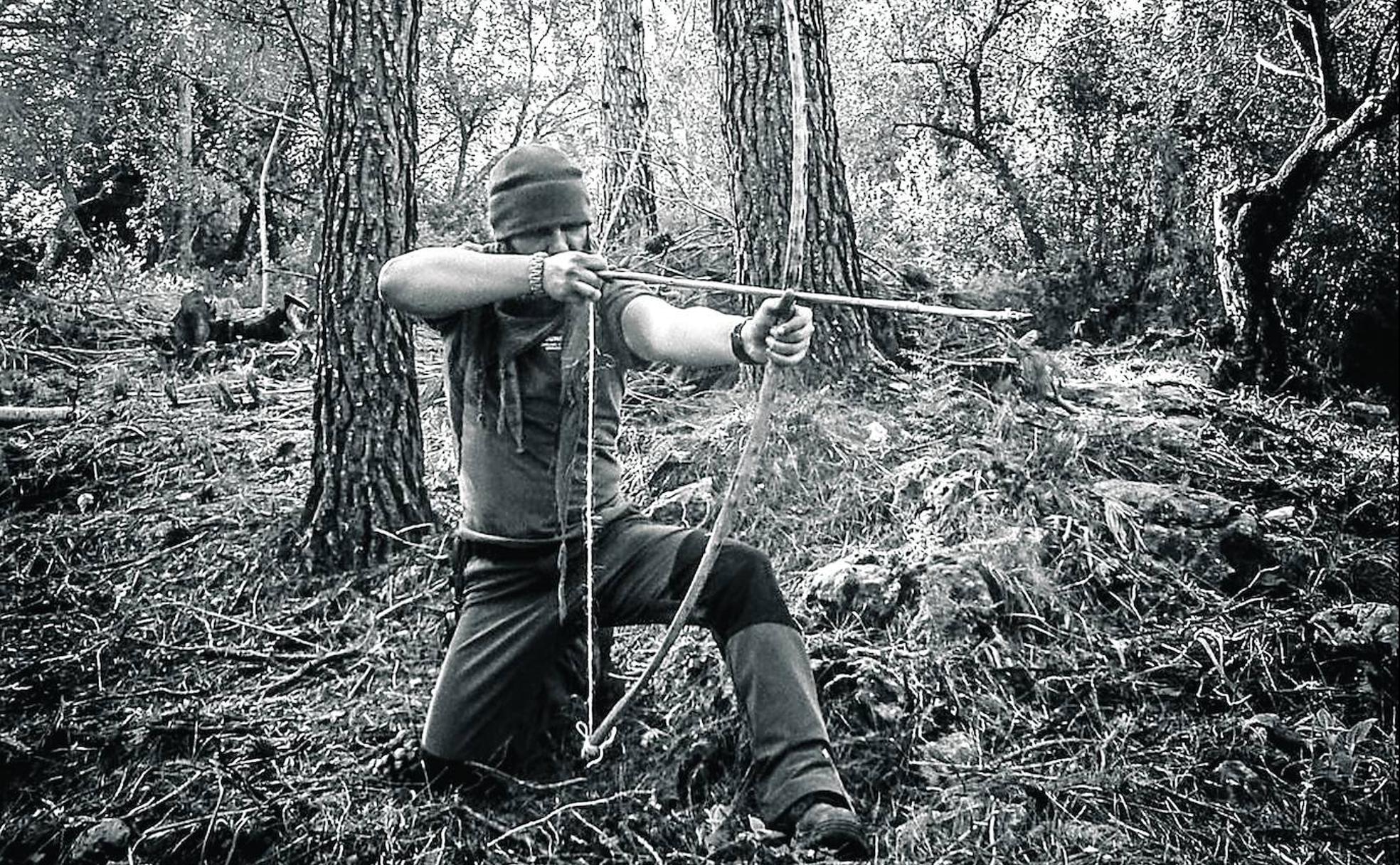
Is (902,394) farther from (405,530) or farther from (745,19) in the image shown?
(405,530)

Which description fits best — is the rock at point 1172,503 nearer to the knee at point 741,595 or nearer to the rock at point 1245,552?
the rock at point 1245,552

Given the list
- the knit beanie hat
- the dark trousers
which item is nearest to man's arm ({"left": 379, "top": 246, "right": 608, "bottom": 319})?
the knit beanie hat

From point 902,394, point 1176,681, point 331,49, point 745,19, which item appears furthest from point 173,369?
point 1176,681

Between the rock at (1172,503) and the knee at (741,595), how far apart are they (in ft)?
4.99

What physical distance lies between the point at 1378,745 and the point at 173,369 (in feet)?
19.6

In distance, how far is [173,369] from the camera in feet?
19.1

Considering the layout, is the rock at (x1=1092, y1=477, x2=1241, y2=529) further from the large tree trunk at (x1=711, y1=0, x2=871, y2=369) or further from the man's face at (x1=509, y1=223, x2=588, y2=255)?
the man's face at (x1=509, y1=223, x2=588, y2=255)

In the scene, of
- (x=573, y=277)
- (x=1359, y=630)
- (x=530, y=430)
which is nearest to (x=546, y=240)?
(x=573, y=277)

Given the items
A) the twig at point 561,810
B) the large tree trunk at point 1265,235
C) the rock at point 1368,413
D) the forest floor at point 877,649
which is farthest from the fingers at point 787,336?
the large tree trunk at point 1265,235

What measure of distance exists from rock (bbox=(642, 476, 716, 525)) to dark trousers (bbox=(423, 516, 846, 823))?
0.83m

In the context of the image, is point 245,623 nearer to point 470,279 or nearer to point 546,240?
point 470,279

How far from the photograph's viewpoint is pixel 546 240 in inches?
99.3

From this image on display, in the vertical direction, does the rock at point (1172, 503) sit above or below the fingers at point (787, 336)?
below

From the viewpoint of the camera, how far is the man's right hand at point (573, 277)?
87.3 inches
